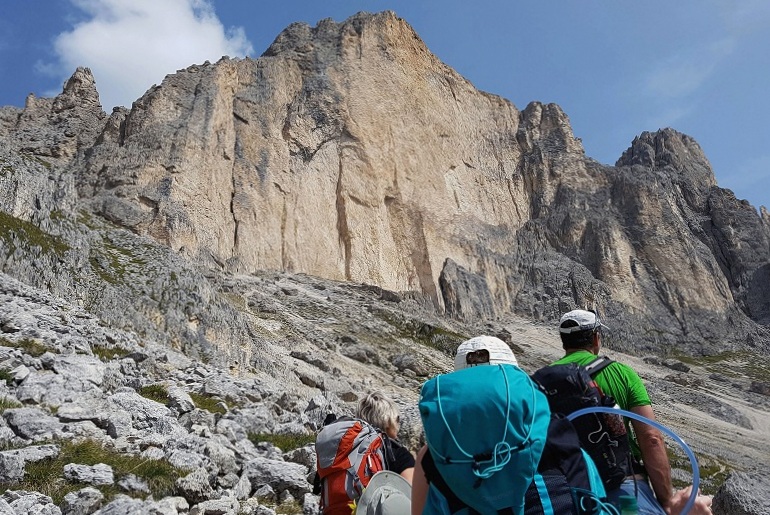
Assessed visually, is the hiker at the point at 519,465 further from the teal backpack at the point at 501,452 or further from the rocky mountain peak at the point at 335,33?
the rocky mountain peak at the point at 335,33

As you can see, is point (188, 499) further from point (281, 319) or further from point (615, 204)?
point (615, 204)

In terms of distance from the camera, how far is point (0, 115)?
9175cm

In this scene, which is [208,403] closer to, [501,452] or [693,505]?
[693,505]

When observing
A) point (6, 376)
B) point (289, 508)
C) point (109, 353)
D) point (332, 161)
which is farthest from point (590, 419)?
point (332, 161)

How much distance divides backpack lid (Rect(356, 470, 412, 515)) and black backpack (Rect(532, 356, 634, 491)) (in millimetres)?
1340

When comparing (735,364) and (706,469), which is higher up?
(735,364)

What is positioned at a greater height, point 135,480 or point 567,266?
point 567,266

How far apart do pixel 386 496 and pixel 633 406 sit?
6.37 feet

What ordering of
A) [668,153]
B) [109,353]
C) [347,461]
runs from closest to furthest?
1. [347,461]
2. [109,353]
3. [668,153]

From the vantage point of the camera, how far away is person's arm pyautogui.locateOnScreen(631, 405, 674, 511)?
3.93 metres

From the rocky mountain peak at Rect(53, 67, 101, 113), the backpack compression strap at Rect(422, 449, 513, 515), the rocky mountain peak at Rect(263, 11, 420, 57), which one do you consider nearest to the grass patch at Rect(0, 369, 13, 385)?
the backpack compression strap at Rect(422, 449, 513, 515)

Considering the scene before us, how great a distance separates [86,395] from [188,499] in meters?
4.02

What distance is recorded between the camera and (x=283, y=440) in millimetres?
10305

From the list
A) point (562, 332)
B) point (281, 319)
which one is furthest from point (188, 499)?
point (281, 319)
